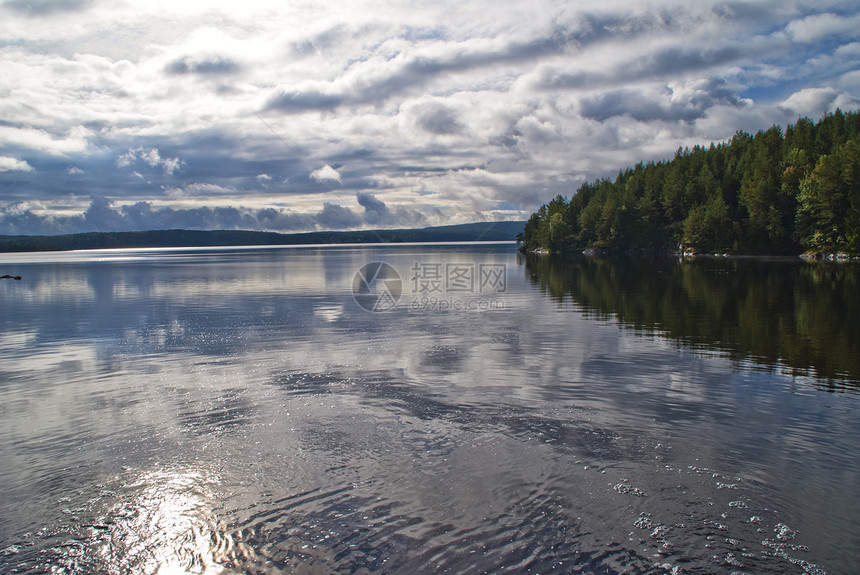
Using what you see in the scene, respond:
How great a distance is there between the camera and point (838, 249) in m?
103

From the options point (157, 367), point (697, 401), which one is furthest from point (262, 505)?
point (157, 367)

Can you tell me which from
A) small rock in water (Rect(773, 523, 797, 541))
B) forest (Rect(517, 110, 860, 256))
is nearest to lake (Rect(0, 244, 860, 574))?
small rock in water (Rect(773, 523, 797, 541))

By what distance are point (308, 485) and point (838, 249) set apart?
122 metres

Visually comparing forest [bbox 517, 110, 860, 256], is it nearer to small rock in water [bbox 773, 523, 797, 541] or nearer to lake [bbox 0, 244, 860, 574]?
lake [bbox 0, 244, 860, 574]

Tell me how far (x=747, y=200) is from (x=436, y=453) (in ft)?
442

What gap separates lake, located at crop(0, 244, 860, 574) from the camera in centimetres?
920

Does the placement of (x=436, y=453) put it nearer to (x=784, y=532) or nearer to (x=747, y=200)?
(x=784, y=532)

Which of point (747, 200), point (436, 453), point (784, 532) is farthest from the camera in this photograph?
point (747, 200)

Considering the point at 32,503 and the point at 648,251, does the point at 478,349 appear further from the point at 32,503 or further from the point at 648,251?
the point at 648,251

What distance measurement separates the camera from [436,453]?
A: 42.6ft

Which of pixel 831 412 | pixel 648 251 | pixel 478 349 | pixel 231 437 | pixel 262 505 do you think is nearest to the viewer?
pixel 262 505

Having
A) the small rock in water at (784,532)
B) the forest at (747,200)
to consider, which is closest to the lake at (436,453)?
the small rock in water at (784,532)

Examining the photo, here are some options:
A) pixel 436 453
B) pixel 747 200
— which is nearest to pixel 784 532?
pixel 436 453

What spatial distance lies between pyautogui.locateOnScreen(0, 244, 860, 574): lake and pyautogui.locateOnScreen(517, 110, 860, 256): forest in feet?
299
